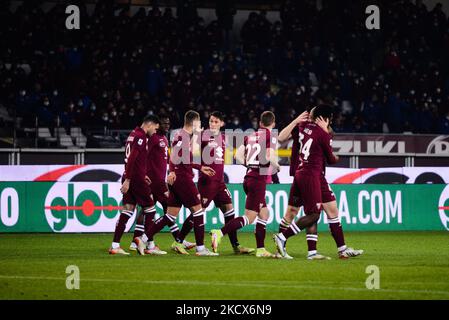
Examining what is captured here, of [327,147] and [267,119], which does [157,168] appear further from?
[327,147]

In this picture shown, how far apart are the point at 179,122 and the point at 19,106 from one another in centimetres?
457

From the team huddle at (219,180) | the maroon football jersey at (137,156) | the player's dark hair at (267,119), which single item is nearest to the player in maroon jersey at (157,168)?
the team huddle at (219,180)

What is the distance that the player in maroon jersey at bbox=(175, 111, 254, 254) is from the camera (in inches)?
595

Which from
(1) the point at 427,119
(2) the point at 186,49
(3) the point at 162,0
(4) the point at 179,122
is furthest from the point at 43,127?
(1) the point at 427,119

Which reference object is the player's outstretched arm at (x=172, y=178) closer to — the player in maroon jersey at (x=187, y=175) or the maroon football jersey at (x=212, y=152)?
the player in maroon jersey at (x=187, y=175)

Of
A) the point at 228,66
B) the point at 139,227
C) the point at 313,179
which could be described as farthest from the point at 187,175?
the point at 228,66

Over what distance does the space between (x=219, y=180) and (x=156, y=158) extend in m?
1.30

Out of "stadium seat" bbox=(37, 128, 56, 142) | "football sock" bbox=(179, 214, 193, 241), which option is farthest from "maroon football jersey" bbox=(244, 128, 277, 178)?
"stadium seat" bbox=(37, 128, 56, 142)

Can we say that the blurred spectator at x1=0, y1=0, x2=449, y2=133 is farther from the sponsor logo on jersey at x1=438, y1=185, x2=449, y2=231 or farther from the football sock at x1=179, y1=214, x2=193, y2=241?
the football sock at x1=179, y1=214, x2=193, y2=241

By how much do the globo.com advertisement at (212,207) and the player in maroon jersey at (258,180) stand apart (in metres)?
6.14

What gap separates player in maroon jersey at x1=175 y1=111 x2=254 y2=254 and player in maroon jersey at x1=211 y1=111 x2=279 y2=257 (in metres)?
0.41

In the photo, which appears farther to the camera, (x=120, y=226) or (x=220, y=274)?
(x=120, y=226)

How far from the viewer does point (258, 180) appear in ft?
47.9
